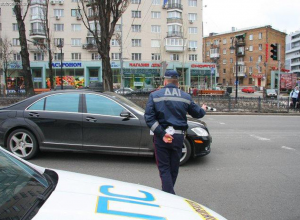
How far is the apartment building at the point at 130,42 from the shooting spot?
4888 cm

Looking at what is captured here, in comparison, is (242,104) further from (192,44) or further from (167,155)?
(192,44)

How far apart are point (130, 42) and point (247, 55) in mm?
41189

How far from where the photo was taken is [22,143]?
5.74m

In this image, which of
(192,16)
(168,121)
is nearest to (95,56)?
(192,16)

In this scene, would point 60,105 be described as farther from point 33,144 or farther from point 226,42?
point 226,42

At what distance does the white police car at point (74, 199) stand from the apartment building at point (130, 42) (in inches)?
1816

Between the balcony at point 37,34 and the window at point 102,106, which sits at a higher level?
the balcony at point 37,34

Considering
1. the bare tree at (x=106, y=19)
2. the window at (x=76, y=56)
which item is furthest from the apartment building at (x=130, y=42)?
the bare tree at (x=106, y=19)

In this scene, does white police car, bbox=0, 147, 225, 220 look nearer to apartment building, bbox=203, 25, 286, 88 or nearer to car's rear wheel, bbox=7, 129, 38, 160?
car's rear wheel, bbox=7, 129, 38, 160

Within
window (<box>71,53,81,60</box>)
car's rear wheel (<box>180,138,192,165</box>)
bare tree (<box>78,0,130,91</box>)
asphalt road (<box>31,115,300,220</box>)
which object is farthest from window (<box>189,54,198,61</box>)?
car's rear wheel (<box>180,138,192,165</box>)

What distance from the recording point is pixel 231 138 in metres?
8.59

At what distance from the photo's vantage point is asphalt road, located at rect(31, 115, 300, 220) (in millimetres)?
3762

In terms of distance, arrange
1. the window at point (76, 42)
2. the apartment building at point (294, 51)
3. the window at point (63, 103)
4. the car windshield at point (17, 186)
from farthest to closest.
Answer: the apartment building at point (294, 51) < the window at point (76, 42) < the window at point (63, 103) < the car windshield at point (17, 186)

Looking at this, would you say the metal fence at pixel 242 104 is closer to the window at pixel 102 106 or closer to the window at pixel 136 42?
the window at pixel 102 106
